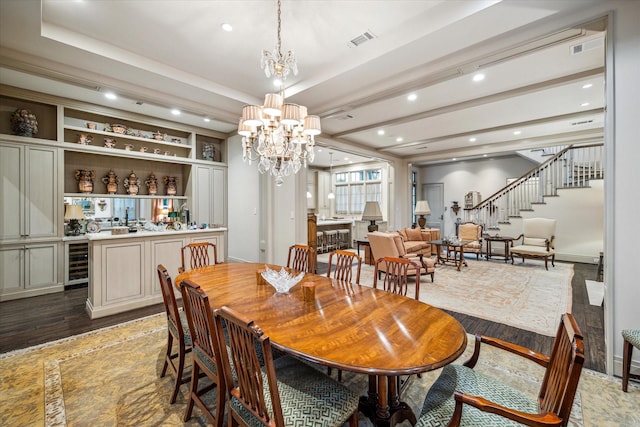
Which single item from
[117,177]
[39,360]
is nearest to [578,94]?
[39,360]

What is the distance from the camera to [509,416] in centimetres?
95

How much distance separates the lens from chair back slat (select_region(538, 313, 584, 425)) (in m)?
0.92

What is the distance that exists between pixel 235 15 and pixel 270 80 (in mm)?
1238

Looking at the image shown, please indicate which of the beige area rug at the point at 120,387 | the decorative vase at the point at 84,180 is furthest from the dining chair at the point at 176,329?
the decorative vase at the point at 84,180

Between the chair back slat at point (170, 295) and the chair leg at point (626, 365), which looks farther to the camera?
the chair leg at point (626, 365)

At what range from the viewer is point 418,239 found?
698cm

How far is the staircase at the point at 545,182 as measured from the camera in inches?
262

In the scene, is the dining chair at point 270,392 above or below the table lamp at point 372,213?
below

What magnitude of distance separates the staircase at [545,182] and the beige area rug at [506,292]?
195 cm

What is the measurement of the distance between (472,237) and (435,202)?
138 inches

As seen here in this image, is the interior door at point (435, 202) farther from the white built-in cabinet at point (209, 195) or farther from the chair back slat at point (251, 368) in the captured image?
the chair back slat at point (251, 368)

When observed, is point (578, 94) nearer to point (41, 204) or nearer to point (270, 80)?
point (270, 80)

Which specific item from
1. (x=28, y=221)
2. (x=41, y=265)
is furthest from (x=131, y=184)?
(x=41, y=265)

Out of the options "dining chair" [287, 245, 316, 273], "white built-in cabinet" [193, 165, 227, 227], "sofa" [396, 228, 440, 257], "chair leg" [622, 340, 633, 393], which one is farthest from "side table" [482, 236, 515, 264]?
"white built-in cabinet" [193, 165, 227, 227]
